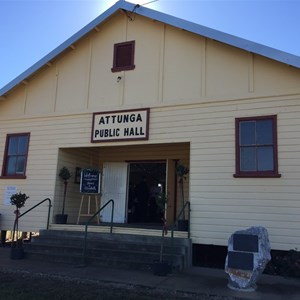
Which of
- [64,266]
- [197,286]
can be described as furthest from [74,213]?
[197,286]

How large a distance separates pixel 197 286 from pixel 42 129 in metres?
8.03

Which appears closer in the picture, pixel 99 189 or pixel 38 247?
pixel 38 247

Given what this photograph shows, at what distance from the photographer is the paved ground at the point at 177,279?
7582 mm

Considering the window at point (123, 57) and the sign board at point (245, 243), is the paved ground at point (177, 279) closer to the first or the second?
the sign board at point (245, 243)

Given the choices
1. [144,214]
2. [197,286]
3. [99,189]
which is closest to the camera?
[197,286]

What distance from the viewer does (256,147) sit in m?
10.5

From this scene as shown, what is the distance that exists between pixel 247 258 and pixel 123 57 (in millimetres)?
7599

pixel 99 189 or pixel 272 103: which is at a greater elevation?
pixel 272 103

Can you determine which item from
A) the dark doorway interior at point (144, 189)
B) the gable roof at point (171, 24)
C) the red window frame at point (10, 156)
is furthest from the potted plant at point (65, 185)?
the gable roof at point (171, 24)

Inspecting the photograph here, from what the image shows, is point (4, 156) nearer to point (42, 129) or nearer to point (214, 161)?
point (42, 129)

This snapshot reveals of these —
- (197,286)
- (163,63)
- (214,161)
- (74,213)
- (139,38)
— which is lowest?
(197,286)

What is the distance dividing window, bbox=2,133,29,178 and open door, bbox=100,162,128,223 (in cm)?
288

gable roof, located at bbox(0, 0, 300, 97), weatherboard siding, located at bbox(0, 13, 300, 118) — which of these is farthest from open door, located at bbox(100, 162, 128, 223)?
gable roof, located at bbox(0, 0, 300, 97)

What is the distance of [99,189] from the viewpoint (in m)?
13.5
